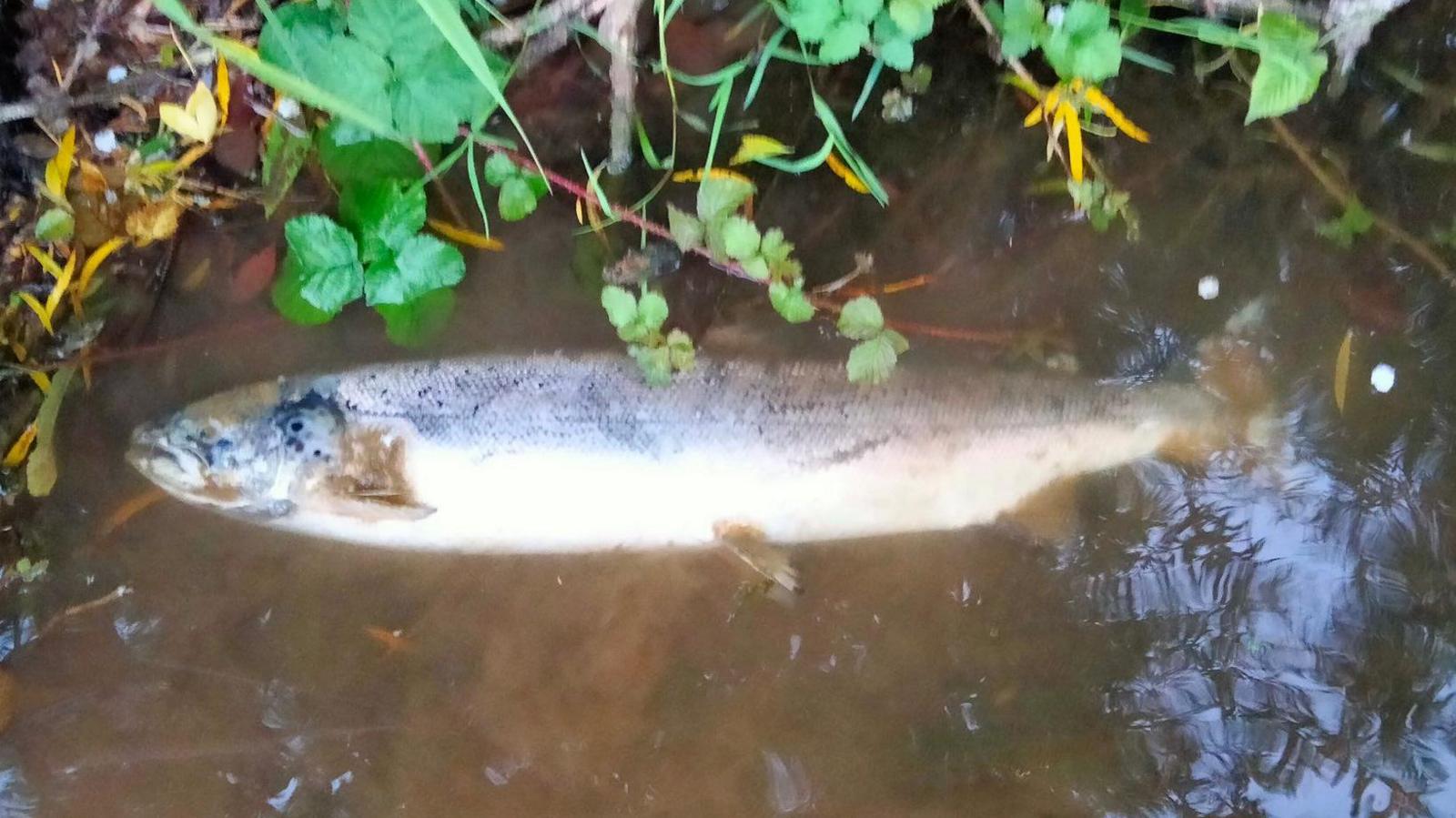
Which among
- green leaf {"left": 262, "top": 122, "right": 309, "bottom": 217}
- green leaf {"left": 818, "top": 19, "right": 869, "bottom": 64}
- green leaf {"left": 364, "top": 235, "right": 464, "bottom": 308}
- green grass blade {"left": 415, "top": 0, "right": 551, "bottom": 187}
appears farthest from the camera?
green leaf {"left": 262, "top": 122, "right": 309, "bottom": 217}

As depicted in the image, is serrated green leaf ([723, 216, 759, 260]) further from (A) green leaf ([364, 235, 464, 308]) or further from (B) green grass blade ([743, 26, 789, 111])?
(A) green leaf ([364, 235, 464, 308])

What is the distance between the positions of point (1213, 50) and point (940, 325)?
99cm

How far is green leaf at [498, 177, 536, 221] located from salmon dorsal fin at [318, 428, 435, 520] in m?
0.63

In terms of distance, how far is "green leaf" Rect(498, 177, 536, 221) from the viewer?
2.01 meters

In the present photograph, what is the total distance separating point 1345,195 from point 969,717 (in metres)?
1.68

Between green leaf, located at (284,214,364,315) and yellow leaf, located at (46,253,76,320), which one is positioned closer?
green leaf, located at (284,214,364,315)

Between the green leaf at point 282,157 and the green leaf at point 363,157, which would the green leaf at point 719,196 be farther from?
the green leaf at point 282,157

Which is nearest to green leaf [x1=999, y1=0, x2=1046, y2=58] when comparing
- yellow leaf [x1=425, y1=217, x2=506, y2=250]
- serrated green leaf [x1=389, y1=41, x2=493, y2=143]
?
yellow leaf [x1=425, y1=217, x2=506, y2=250]

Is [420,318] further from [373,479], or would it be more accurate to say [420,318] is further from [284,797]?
[284,797]

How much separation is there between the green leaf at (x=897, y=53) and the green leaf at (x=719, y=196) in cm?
41

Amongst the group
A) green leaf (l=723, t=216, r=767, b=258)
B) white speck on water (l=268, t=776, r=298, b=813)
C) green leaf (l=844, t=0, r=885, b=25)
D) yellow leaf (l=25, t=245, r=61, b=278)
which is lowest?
white speck on water (l=268, t=776, r=298, b=813)

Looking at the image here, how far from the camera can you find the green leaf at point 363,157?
2.05 m

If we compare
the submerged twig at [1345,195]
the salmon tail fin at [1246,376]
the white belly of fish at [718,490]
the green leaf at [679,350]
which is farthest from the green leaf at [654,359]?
the submerged twig at [1345,195]

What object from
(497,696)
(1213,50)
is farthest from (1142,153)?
(497,696)
